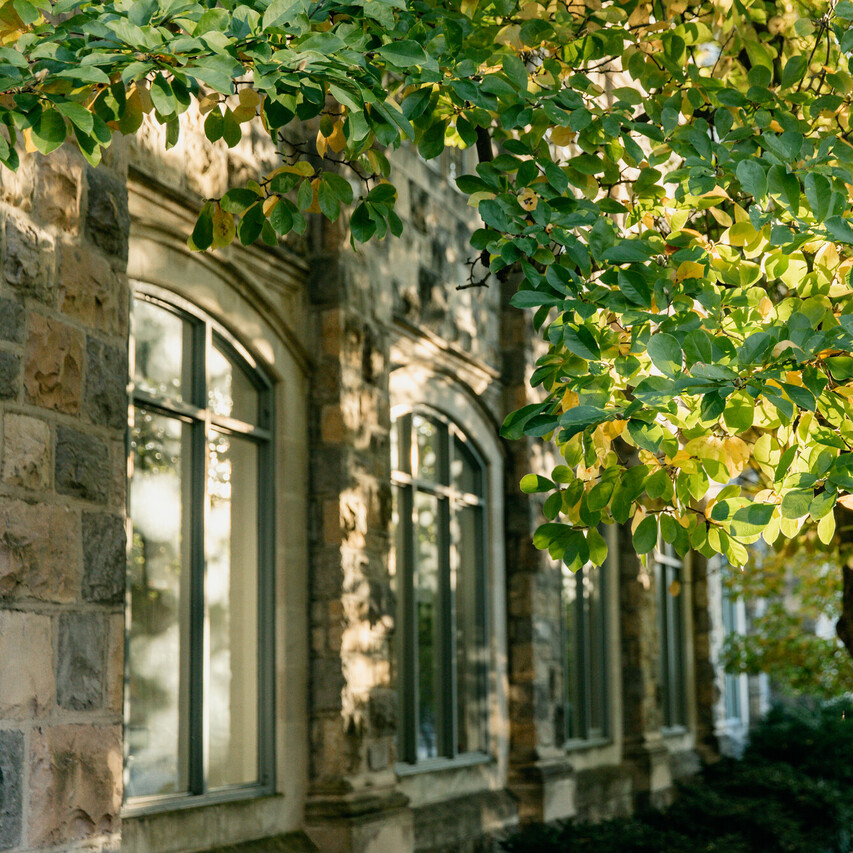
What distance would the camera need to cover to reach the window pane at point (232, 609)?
742cm

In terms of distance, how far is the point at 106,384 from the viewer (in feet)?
17.8

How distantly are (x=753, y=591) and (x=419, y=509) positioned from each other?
7399 mm

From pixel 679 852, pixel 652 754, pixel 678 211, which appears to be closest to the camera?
pixel 678 211

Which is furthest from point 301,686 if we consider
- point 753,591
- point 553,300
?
point 753,591

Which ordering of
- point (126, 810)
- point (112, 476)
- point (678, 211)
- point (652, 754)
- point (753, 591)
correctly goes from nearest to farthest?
point (678, 211) < point (112, 476) < point (126, 810) < point (652, 754) < point (753, 591)

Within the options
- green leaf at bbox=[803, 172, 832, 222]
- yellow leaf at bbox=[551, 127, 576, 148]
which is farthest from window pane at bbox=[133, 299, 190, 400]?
green leaf at bbox=[803, 172, 832, 222]

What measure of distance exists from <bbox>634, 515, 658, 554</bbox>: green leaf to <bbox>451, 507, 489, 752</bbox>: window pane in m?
6.59

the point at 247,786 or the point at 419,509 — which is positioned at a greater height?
the point at 419,509

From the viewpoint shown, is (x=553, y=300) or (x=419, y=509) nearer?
(x=553, y=300)

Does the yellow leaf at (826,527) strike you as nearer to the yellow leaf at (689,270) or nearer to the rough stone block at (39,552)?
the yellow leaf at (689,270)

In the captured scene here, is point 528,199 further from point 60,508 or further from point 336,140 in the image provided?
point 60,508

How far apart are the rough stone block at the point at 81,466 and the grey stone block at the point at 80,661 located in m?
0.54

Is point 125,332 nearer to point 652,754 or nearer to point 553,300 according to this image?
point 553,300

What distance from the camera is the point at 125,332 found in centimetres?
562
